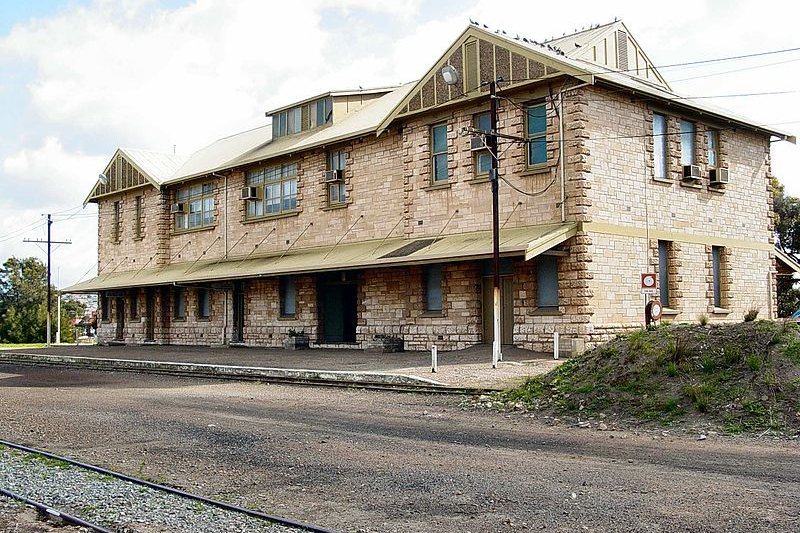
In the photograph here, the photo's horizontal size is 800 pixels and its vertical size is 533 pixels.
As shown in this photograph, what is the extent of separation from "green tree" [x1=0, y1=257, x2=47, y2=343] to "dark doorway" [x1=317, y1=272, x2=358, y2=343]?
126 feet

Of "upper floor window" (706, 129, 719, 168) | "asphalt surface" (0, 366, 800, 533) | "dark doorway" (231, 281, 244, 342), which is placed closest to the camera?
"asphalt surface" (0, 366, 800, 533)

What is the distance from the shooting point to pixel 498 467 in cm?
900

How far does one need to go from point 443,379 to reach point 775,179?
28.6 meters

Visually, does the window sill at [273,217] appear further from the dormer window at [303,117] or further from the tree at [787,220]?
the tree at [787,220]

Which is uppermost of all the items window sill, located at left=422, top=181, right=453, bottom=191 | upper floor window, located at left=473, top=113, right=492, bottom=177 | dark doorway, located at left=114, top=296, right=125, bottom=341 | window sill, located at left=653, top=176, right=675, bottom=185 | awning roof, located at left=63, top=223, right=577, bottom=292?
upper floor window, located at left=473, top=113, right=492, bottom=177

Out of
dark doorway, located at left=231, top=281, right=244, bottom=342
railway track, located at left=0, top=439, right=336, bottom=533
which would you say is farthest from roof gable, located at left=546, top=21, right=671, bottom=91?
railway track, located at left=0, top=439, right=336, bottom=533

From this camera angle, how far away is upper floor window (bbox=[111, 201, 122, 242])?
42594 mm

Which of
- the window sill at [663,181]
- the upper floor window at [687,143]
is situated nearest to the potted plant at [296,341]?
the window sill at [663,181]

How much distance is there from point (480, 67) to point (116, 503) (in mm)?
18400

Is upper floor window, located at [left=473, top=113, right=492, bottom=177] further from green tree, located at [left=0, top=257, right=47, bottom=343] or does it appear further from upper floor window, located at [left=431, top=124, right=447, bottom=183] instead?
green tree, located at [left=0, top=257, right=47, bottom=343]

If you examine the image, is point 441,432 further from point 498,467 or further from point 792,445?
point 792,445

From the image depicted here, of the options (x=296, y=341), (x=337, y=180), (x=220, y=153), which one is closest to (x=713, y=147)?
(x=337, y=180)

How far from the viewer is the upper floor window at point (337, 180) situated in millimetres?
29453

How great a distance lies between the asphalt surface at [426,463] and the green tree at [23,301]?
A: 50.0 m
